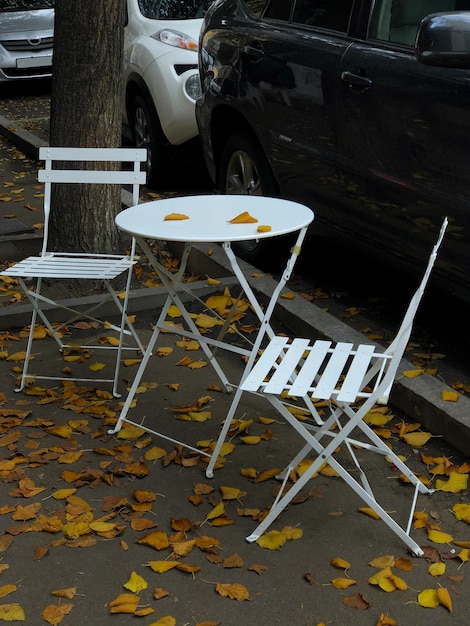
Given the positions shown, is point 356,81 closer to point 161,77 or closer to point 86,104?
point 86,104

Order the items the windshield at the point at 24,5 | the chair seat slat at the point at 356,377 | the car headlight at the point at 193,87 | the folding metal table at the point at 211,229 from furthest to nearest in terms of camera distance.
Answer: the windshield at the point at 24,5 → the car headlight at the point at 193,87 → the folding metal table at the point at 211,229 → the chair seat slat at the point at 356,377

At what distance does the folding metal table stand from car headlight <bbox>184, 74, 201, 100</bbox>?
151 inches

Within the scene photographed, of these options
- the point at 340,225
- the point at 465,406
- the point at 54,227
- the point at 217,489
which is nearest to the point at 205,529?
the point at 217,489

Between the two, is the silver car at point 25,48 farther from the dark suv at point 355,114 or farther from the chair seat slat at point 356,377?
the chair seat slat at point 356,377

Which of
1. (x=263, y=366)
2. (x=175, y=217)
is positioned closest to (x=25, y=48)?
(x=175, y=217)

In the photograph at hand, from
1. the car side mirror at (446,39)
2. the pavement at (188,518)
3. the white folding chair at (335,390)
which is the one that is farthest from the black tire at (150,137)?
the white folding chair at (335,390)

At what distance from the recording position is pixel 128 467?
396 centimetres

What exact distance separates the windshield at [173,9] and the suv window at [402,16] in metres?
4.40

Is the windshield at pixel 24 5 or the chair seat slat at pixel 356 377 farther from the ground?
the chair seat slat at pixel 356 377

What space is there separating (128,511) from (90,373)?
1.40 metres

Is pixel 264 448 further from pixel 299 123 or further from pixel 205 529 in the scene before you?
pixel 299 123

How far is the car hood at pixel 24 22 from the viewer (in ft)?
46.6

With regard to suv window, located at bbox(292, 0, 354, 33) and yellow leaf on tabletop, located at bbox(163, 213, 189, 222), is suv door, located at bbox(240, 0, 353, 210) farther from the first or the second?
yellow leaf on tabletop, located at bbox(163, 213, 189, 222)

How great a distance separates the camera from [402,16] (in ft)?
16.0
